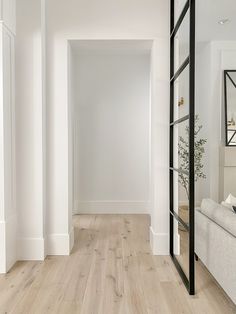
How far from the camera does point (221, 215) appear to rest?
2.30 meters

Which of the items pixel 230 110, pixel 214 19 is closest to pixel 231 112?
pixel 230 110

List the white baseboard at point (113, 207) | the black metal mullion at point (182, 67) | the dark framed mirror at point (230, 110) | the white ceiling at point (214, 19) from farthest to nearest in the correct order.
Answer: the white baseboard at point (113, 207) → the dark framed mirror at point (230, 110) → the white ceiling at point (214, 19) → the black metal mullion at point (182, 67)

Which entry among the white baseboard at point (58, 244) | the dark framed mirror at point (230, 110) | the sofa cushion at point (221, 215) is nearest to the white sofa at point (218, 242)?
the sofa cushion at point (221, 215)

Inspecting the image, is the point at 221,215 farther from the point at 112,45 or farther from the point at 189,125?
→ the point at 112,45

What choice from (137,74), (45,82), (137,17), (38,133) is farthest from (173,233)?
(137,74)

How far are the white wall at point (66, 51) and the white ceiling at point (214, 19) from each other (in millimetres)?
903

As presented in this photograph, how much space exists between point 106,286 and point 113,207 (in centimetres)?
272

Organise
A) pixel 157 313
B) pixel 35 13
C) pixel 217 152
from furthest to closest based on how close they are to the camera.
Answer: pixel 217 152, pixel 35 13, pixel 157 313

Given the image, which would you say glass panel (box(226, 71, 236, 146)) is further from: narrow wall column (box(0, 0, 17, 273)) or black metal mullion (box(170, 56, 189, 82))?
narrow wall column (box(0, 0, 17, 273))

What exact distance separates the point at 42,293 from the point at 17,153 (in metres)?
1.34

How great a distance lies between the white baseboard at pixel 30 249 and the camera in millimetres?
2992

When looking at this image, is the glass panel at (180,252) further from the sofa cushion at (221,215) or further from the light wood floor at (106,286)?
the sofa cushion at (221,215)

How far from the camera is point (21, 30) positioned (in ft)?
9.78

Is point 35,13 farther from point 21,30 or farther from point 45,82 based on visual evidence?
point 45,82
